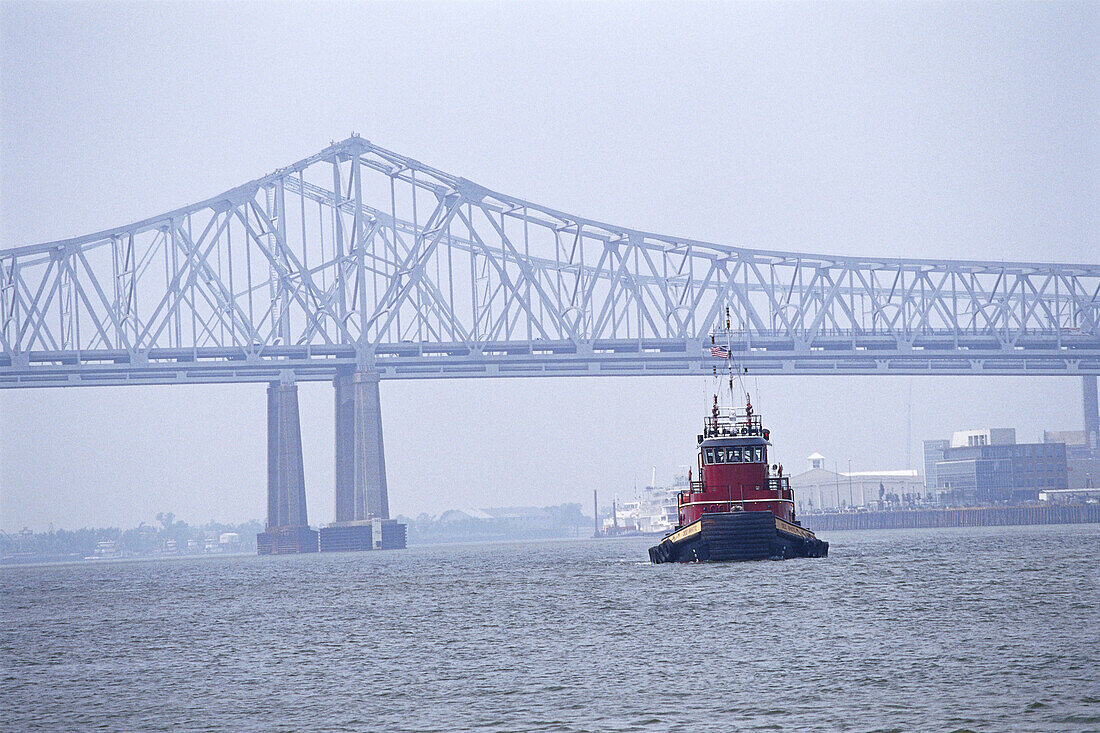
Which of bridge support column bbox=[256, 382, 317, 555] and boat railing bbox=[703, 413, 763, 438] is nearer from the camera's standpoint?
boat railing bbox=[703, 413, 763, 438]

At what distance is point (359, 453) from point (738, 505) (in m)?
79.3

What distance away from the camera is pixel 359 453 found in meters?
135

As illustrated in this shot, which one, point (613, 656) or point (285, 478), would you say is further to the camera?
point (285, 478)

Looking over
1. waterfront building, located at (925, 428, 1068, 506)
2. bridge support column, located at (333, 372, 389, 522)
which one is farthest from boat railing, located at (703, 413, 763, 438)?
waterfront building, located at (925, 428, 1068, 506)

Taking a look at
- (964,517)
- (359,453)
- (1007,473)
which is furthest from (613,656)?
(1007,473)

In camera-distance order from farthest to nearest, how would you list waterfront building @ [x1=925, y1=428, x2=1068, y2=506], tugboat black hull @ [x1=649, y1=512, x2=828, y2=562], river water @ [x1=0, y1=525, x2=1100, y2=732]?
waterfront building @ [x1=925, y1=428, x2=1068, y2=506] < tugboat black hull @ [x1=649, y1=512, x2=828, y2=562] < river water @ [x1=0, y1=525, x2=1100, y2=732]

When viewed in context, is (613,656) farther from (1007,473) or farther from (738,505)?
(1007,473)

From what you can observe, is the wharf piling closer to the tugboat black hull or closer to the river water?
the river water

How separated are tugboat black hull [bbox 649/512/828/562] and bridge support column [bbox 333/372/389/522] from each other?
2996 inches

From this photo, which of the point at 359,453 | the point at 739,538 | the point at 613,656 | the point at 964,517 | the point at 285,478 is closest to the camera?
the point at 613,656

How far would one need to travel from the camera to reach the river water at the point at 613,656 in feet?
87.7

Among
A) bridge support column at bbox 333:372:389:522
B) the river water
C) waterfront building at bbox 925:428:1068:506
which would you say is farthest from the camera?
waterfront building at bbox 925:428:1068:506

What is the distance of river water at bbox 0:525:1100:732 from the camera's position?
87.7 feet

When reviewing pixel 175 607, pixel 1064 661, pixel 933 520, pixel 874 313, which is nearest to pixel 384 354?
pixel 874 313
